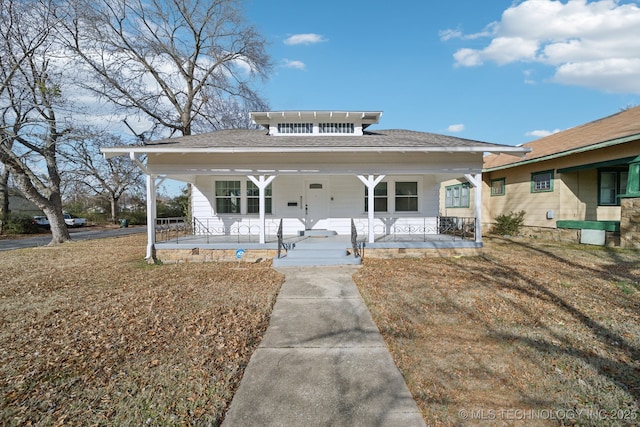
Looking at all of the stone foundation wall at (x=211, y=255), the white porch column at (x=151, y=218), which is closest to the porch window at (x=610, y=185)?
the stone foundation wall at (x=211, y=255)

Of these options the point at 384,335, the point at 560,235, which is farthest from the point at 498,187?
the point at 384,335

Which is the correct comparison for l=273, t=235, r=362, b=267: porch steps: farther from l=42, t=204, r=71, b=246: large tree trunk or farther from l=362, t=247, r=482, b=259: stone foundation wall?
l=42, t=204, r=71, b=246: large tree trunk

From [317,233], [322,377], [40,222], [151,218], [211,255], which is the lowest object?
[322,377]

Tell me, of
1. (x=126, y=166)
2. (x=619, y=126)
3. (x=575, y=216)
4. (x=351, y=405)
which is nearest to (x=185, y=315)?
(x=351, y=405)

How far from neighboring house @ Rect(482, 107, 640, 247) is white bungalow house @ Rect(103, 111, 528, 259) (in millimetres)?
4119

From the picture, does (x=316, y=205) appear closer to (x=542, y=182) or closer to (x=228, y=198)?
(x=228, y=198)

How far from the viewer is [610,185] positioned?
12.3 m

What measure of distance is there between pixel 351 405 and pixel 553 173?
14.8m

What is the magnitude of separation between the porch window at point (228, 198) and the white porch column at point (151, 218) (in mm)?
2445

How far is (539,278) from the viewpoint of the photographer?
22.6 feet

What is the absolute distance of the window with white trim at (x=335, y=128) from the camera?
12352 mm

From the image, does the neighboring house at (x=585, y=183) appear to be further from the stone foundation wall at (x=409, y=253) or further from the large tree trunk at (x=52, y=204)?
the large tree trunk at (x=52, y=204)

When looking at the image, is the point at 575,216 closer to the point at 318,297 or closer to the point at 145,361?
the point at 318,297

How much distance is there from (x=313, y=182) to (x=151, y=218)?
5733 millimetres
